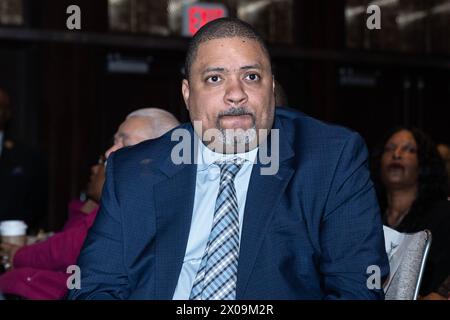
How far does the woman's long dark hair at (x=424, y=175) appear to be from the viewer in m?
3.89

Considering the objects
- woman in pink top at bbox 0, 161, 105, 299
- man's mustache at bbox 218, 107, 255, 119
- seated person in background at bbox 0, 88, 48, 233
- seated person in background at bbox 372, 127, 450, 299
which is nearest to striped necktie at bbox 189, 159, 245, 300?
man's mustache at bbox 218, 107, 255, 119

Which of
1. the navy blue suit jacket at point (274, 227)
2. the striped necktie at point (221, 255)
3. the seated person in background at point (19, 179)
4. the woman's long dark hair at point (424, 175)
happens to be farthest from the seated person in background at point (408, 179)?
the seated person in background at point (19, 179)

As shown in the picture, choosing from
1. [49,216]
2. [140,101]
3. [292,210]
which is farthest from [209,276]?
[140,101]

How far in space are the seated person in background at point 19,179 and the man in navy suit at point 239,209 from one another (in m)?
3.69

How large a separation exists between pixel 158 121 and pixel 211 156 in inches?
50.6

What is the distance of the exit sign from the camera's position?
690cm

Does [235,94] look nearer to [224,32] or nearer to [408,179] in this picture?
[224,32]

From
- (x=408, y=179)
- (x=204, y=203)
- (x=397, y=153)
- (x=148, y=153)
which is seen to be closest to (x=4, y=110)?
(x=397, y=153)

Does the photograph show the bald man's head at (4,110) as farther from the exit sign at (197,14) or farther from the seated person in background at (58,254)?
the seated person in background at (58,254)

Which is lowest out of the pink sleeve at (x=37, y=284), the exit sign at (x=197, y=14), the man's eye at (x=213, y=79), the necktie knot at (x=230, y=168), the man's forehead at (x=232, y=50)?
the pink sleeve at (x=37, y=284)

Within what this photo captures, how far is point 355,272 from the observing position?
1840 mm

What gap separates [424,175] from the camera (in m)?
4.10
